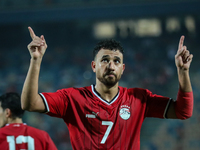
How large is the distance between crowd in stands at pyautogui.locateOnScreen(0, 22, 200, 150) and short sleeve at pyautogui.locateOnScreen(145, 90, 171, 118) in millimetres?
5541

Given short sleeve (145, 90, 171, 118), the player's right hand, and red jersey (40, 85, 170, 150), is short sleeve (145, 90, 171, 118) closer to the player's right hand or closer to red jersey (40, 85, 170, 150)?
red jersey (40, 85, 170, 150)

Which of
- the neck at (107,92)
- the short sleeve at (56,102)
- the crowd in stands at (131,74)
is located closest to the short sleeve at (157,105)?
the neck at (107,92)

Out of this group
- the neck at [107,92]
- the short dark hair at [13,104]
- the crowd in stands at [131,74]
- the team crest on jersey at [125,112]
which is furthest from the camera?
the crowd in stands at [131,74]

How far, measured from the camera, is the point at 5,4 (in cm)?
943

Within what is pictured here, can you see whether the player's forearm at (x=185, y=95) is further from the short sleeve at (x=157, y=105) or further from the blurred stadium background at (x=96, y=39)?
the blurred stadium background at (x=96, y=39)

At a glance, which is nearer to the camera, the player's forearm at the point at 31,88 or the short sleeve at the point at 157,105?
the player's forearm at the point at 31,88

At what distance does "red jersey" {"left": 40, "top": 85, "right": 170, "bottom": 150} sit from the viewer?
2.27 metres

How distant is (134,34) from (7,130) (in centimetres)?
792

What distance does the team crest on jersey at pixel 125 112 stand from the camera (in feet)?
7.85

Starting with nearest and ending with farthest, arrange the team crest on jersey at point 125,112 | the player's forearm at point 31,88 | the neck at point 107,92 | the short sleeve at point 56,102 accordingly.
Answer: the player's forearm at point 31,88 → the short sleeve at point 56,102 → the team crest on jersey at point 125,112 → the neck at point 107,92

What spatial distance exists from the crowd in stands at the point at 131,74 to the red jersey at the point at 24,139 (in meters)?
5.57

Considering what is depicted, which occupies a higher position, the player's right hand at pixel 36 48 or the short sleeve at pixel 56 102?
the player's right hand at pixel 36 48

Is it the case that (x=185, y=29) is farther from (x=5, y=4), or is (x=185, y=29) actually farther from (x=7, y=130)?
(x=7, y=130)

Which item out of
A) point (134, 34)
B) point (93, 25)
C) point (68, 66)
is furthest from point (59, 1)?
point (134, 34)
